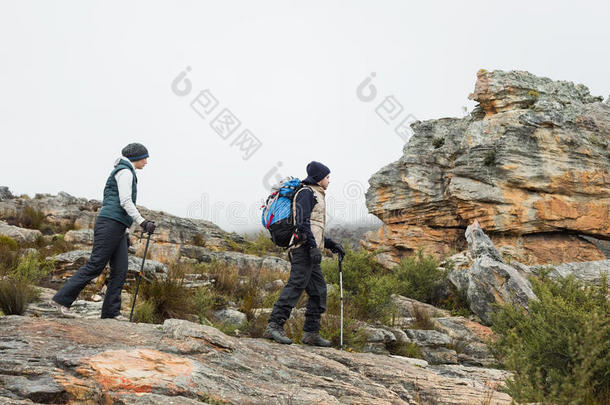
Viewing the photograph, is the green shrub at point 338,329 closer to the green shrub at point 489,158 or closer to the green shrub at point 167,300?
the green shrub at point 167,300

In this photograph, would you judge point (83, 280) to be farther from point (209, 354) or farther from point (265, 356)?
point (265, 356)

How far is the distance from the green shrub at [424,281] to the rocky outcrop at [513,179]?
8.05 metres

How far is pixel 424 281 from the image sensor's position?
12164 mm

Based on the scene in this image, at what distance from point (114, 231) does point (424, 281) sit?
9427 millimetres

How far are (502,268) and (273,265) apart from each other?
8.42 meters

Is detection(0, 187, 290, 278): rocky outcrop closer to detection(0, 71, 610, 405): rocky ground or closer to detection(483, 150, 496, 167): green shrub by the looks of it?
detection(0, 71, 610, 405): rocky ground

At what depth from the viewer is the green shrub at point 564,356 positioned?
8.96 ft

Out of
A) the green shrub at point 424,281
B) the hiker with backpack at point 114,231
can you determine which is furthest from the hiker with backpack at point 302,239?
the green shrub at point 424,281

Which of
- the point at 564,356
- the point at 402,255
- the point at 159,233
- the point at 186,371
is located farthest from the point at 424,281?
the point at 159,233

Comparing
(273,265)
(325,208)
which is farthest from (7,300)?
(273,265)

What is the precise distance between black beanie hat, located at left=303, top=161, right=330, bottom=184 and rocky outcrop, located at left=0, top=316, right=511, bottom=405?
2194 mm

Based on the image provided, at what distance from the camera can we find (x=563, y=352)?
3.38 metres

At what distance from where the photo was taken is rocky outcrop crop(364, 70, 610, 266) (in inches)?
760

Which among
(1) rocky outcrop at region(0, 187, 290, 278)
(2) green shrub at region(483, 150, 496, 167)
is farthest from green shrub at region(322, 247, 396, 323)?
(2) green shrub at region(483, 150, 496, 167)
